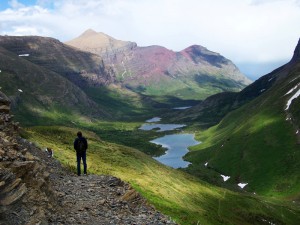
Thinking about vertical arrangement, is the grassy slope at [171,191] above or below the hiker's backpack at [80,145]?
below

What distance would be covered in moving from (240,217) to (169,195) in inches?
1257

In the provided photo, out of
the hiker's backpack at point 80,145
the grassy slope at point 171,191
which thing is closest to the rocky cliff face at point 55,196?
the hiker's backpack at point 80,145

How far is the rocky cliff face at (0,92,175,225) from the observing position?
2342 centimetres

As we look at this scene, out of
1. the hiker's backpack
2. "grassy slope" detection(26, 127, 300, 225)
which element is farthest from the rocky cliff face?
"grassy slope" detection(26, 127, 300, 225)

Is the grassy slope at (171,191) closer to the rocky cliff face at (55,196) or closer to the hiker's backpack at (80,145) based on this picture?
the hiker's backpack at (80,145)

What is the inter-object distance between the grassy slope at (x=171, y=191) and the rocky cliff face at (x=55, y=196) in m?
27.4

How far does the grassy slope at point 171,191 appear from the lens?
7190cm

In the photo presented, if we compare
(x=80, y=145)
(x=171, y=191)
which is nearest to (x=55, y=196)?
(x=80, y=145)

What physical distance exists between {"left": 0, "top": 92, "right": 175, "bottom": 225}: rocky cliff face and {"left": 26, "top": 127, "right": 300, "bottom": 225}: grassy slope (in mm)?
27421

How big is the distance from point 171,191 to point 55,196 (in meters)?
53.8

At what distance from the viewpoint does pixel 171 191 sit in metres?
81.4

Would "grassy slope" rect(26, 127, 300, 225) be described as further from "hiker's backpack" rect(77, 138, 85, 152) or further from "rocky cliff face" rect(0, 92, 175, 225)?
"rocky cliff face" rect(0, 92, 175, 225)

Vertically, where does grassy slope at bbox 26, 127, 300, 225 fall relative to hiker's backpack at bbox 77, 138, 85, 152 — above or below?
below

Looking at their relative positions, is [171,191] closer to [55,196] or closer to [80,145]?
[80,145]
